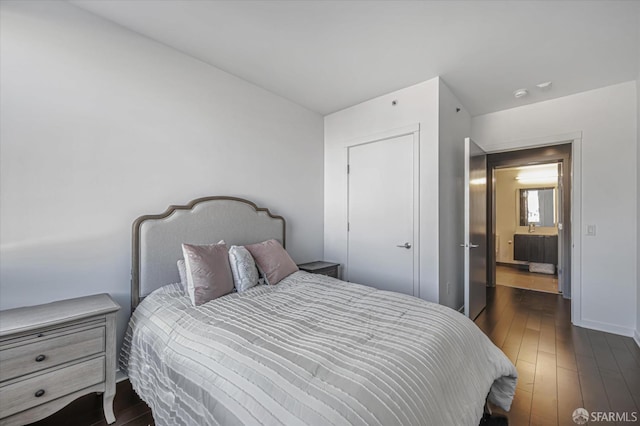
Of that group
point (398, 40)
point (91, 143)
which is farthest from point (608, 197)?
point (91, 143)

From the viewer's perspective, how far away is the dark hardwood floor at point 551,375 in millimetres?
1688

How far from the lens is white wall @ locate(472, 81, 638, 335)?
9.29ft

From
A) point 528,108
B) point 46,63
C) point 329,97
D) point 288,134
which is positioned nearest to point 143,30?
point 46,63

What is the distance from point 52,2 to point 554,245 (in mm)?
8032

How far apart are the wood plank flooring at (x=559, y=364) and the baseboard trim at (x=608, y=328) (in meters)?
0.08

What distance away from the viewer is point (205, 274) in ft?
6.19

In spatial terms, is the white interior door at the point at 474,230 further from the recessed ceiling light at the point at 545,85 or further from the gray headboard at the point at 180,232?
the gray headboard at the point at 180,232

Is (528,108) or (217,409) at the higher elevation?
(528,108)

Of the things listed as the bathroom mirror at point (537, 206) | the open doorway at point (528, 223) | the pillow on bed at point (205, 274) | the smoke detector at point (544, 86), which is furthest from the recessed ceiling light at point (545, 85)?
the bathroom mirror at point (537, 206)

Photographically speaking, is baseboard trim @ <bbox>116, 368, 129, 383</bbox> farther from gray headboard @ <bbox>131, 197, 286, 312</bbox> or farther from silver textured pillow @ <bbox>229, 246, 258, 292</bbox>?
silver textured pillow @ <bbox>229, 246, 258, 292</bbox>

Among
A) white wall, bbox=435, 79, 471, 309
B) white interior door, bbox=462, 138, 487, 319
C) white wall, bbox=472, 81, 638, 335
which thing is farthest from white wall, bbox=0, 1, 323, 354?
white wall, bbox=472, 81, 638, 335

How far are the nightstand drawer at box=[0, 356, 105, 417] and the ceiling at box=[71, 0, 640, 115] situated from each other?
2.32 meters

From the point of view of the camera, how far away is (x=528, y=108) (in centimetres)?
344

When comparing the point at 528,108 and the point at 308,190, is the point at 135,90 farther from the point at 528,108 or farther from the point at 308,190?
the point at 528,108
